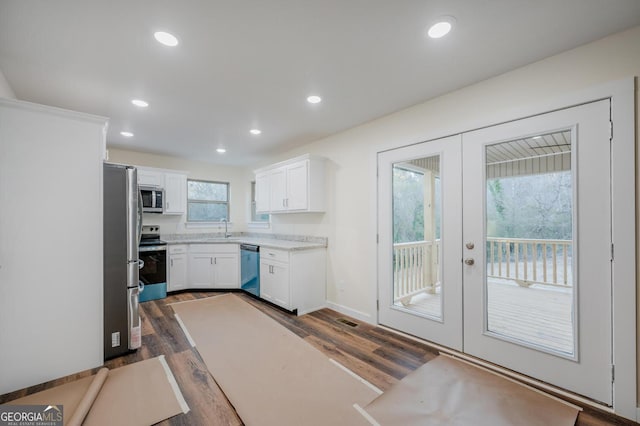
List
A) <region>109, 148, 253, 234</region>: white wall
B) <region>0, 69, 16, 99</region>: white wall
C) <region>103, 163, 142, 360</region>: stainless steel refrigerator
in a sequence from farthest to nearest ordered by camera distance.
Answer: <region>109, 148, 253, 234</region>: white wall → <region>103, 163, 142, 360</region>: stainless steel refrigerator → <region>0, 69, 16, 99</region>: white wall

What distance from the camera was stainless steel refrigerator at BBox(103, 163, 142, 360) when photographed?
252 centimetres

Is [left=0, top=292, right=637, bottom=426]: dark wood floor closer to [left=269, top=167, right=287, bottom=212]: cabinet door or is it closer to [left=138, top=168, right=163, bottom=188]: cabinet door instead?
[left=269, top=167, right=287, bottom=212]: cabinet door

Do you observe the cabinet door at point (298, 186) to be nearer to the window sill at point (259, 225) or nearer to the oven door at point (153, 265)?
the window sill at point (259, 225)

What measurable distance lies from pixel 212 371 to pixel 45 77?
2.95 metres

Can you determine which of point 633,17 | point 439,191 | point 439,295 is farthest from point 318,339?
point 633,17

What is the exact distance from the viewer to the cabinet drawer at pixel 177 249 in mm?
4684

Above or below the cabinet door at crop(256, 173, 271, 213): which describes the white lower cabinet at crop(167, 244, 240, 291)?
below

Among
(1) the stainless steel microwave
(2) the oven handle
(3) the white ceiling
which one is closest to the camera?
(3) the white ceiling

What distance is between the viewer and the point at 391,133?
3.18 m

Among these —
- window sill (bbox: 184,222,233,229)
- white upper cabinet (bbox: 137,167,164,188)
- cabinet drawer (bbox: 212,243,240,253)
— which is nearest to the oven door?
cabinet drawer (bbox: 212,243,240,253)

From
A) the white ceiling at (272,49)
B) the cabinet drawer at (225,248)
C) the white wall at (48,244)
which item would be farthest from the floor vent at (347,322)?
the white ceiling at (272,49)

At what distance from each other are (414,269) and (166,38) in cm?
312

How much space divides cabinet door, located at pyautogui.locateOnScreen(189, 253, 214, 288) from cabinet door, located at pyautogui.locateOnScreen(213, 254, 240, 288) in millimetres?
90

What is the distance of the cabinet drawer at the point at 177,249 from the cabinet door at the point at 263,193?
1.46 metres
